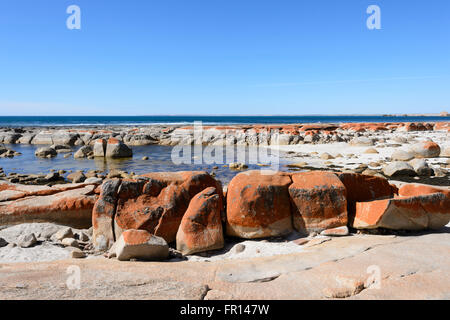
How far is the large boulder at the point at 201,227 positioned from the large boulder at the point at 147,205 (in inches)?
10.9

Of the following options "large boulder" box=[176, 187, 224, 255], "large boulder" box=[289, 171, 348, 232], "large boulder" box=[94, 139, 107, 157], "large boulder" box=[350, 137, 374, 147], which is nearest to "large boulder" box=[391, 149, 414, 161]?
"large boulder" box=[350, 137, 374, 147]

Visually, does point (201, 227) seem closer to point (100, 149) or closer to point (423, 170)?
point (423, 170)

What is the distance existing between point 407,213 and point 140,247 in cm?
386

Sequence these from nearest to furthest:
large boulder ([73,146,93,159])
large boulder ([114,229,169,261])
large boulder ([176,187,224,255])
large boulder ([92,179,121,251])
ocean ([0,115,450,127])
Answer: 1. large boulder ([114,229,169,261])
2. large boulder ([176,187,224,255])
3. large boulder ([92,179,121,251])
4. large boulder ([73,146,93,159])
5. ocean ([0,115,450,127])

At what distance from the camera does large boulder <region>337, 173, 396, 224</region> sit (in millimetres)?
5223

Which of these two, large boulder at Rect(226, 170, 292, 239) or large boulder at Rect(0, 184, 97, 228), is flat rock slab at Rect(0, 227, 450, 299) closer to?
large boulder at Rect(226, 170, 292, 239)

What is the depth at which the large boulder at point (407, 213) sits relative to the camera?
4.51 metres

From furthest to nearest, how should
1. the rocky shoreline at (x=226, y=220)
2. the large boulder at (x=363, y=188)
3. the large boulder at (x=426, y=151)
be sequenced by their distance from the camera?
the large boulder at (x=426, y=151) < the large boulder at (x=363, y=188) < the rocky shoreline at (x=226, y=220)

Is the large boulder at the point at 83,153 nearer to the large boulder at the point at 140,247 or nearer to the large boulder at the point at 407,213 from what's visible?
the large boulder at the point at 140,247

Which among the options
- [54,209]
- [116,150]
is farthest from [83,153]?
[54,209]

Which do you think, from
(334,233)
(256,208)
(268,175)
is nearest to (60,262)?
(256,208)

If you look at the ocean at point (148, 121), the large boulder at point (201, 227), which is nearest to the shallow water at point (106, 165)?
the large boulder at point (201, 227)

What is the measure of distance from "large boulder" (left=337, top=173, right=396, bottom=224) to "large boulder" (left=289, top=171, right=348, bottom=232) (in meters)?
0.35
